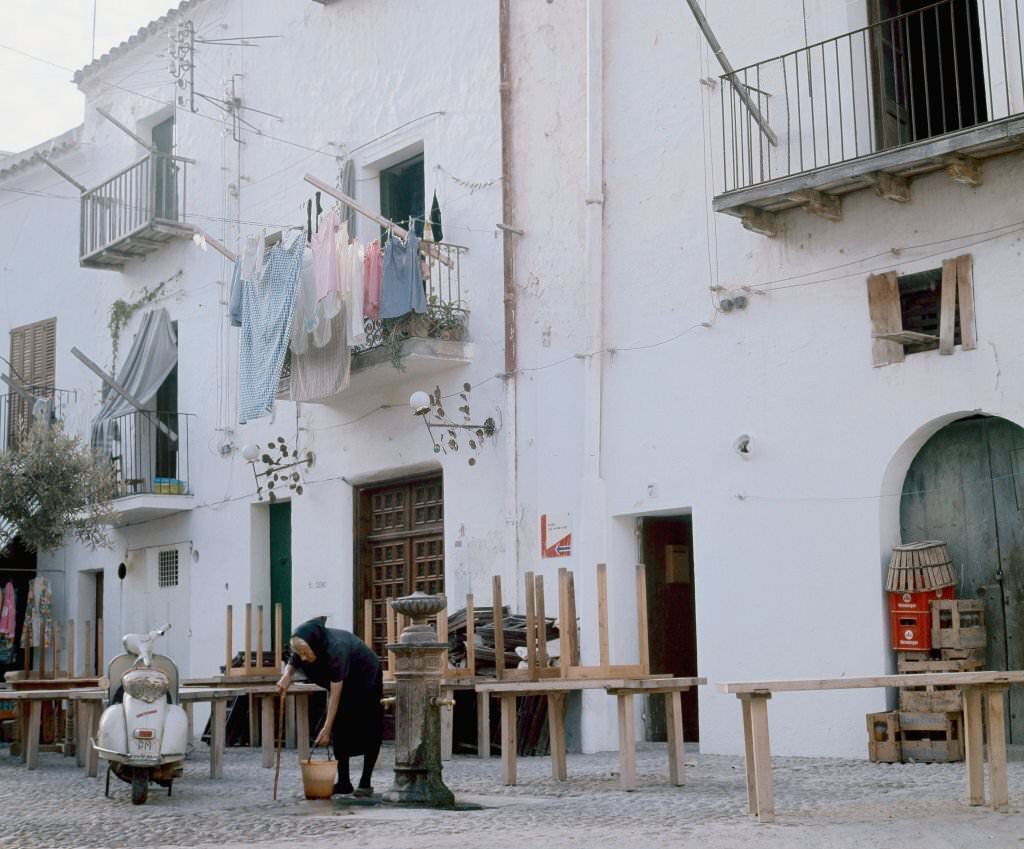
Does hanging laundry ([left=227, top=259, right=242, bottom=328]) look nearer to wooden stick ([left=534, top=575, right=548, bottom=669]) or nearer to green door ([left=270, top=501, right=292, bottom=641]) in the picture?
green door ([left=270, top=501, right=292, bottom=641])

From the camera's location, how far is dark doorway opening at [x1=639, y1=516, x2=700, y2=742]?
46.6 feet

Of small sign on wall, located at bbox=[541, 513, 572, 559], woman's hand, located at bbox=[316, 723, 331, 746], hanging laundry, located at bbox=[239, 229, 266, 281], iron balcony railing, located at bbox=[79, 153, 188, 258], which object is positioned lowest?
woman's hand, located at bbox=[316, 723, 331, 746]

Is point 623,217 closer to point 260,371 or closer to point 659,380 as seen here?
point 659,380

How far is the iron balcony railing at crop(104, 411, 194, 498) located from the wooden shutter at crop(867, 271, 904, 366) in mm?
10879

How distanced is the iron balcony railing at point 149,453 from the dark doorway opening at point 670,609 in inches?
313

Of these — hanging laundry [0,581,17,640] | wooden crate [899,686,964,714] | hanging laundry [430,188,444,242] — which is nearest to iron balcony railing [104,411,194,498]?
hanging laundry [0,581,17,640]

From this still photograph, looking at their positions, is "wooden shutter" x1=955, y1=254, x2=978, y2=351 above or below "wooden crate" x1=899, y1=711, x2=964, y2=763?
above

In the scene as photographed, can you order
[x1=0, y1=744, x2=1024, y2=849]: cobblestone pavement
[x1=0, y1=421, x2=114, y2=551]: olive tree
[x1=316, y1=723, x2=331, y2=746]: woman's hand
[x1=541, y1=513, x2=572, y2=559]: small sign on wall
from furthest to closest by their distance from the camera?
[x1=0, y1=421, x2=114, y2=551]: olive tree < [x1=541, y1=513, x2=572, y2=559]: small sign on wall < [x1=316, y1=723, x2=331, y2=746]: woman's hand < [x1=0, y1=744, x2=1024, y2=849]: cobblestone pavement

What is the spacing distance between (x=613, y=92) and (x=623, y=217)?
130cm

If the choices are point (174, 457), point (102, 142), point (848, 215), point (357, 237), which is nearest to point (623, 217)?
point (848, 215)

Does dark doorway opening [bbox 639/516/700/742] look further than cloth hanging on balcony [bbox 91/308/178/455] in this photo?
No

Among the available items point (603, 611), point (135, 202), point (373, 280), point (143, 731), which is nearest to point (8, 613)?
point (135, 202)

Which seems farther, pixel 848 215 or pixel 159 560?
pixel 159 560

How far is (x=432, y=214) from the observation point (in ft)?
52.5
